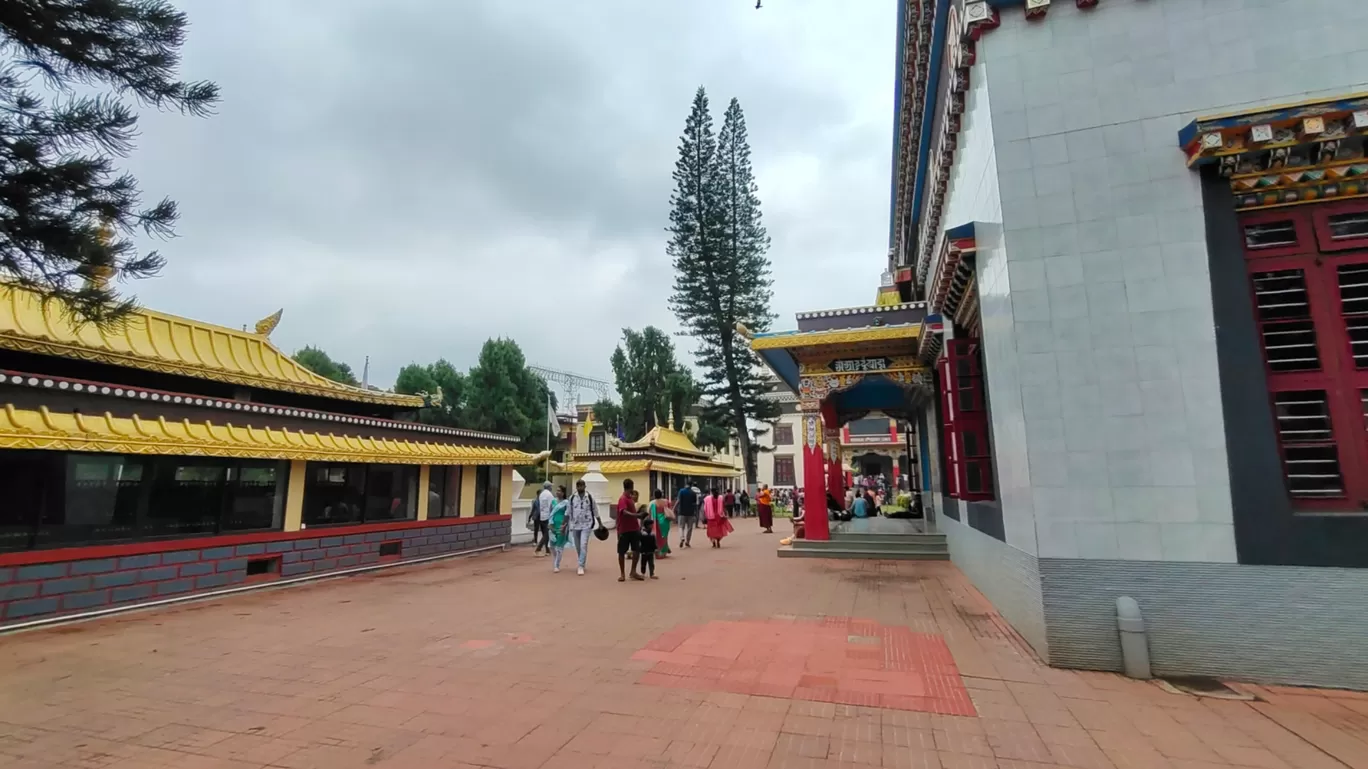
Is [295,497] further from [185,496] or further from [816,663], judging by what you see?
[816,663]

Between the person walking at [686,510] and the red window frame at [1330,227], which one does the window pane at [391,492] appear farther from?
the red window frame at [1330,227]

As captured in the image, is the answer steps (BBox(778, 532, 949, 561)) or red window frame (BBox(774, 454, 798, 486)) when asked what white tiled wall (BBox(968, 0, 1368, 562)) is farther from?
red window frame (BBox(774, 454, 798, 486))

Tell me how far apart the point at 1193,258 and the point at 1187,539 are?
6.91 feet

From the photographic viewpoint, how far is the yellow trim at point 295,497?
937 cm

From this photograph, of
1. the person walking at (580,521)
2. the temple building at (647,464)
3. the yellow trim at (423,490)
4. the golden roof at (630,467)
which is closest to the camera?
the person walking at (580,521)

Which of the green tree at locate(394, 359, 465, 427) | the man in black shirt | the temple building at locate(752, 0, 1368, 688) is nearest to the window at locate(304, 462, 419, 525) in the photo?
the man in black shirt

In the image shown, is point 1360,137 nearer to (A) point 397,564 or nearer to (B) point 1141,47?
(B) point 1141,47

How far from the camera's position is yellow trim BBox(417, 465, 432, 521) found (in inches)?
467

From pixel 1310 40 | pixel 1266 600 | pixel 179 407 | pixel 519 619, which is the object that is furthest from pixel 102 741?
pixel 1310 40

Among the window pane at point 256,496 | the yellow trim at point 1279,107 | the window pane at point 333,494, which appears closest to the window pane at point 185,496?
the window pane at point 256,496

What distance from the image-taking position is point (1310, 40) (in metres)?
4.58

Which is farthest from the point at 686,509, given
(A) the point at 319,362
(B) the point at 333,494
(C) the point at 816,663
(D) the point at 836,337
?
(A) the point at 319,362

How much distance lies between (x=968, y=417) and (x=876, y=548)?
5004mm

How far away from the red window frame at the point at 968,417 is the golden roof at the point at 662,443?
58.4ft
